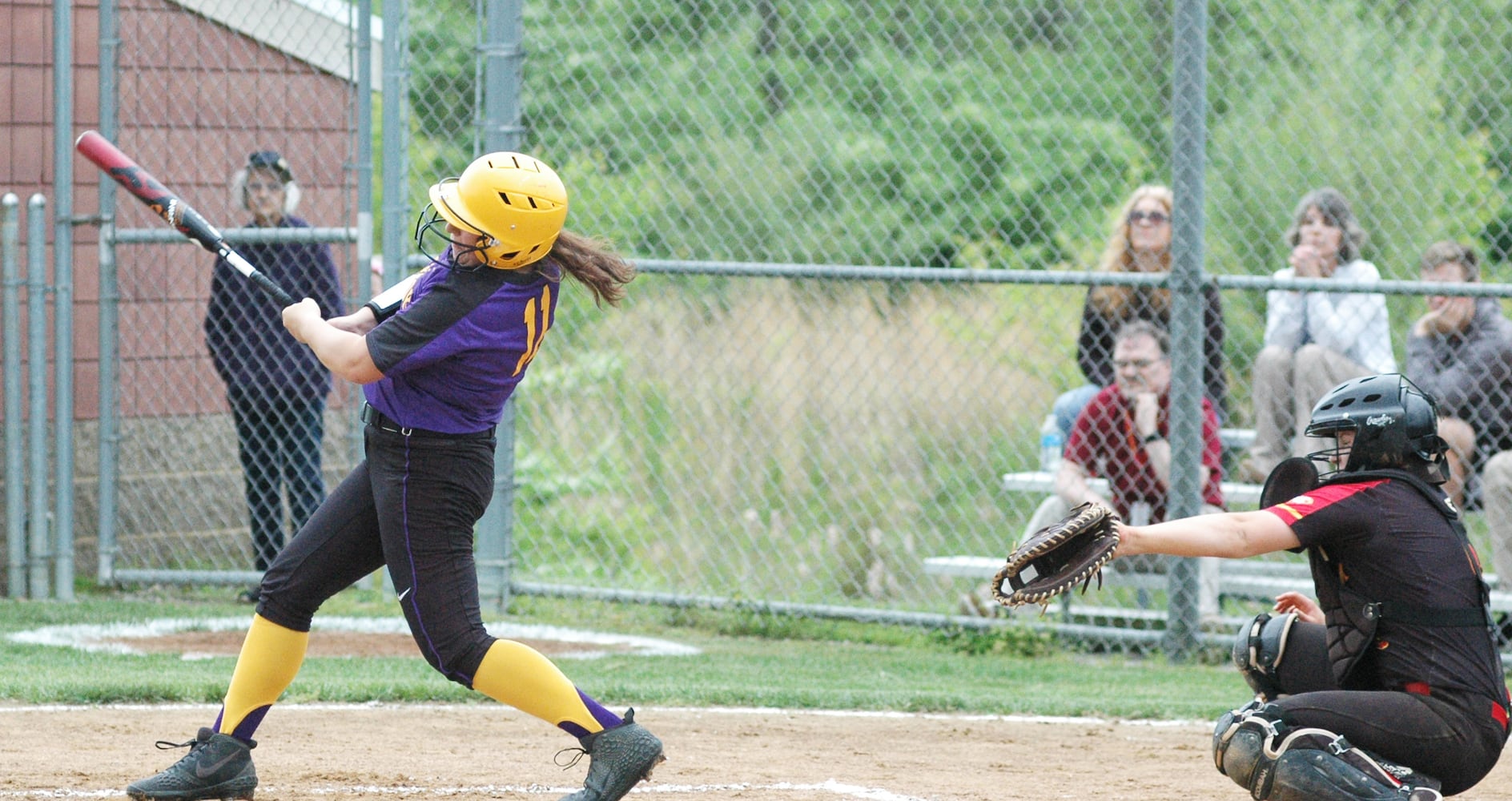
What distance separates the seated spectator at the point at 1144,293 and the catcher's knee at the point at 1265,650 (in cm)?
327

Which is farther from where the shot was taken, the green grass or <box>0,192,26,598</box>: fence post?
→ <box>0,192,26,598</box>: fence post

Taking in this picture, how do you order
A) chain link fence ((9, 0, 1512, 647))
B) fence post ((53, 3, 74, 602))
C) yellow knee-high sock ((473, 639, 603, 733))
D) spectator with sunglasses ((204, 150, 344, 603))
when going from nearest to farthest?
yellow knee-high sock ((473, 639, 603, 733))
chain link fence ((9, 0, 1512, 647))
fence post ((53, 3, 74, 602))
spectator with sunglasses ((204, 150, 344, 603))

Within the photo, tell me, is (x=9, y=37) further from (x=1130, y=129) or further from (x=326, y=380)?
(x=1130, y=129)

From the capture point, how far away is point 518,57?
8.20 meters

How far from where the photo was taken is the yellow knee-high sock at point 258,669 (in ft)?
14.5

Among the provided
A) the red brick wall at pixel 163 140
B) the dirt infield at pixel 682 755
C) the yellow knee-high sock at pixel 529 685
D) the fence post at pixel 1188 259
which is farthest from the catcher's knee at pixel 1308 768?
the red brick wall at pixel 163 140

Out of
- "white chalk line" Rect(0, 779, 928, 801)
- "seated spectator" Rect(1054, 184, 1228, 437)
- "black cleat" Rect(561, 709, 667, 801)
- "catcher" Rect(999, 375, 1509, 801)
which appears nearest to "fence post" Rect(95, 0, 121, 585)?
"white chalk line" Rect(0, 779, 928, 801)

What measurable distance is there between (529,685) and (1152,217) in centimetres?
433

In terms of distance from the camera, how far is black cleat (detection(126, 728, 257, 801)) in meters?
4.28

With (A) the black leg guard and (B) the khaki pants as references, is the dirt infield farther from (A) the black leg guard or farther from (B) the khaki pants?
(B) the khaki pants

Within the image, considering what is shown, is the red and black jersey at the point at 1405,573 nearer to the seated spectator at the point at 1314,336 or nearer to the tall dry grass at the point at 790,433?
the seated spectator at the point at 1314,336

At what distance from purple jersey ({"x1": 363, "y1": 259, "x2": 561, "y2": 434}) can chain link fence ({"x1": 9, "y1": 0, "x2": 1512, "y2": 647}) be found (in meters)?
3.25

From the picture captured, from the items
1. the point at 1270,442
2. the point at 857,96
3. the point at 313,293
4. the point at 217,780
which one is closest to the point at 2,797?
the point at 217,780

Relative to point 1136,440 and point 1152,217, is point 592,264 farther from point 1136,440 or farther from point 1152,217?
point 1152,217
